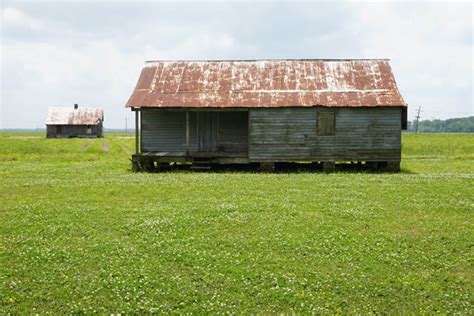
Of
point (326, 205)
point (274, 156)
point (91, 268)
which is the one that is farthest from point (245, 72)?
point (91, 268)

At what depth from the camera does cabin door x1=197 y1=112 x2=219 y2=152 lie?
28.8 meters

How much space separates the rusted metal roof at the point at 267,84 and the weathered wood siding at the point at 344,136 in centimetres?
61

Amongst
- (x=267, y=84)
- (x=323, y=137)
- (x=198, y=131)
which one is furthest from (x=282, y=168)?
(x=198, y=131)

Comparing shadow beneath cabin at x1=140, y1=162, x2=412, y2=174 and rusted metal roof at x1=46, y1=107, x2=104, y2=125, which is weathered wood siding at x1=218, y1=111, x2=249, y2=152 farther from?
rusted metal roof at x1=46, y1=107, x2=104, y2=125

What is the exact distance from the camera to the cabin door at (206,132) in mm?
28812

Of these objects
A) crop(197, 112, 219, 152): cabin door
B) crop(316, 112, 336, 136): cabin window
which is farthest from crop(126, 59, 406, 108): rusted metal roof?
crop(197, 112, 219, 152): cabin door

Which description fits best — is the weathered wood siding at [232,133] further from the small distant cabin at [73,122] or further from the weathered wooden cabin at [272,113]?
the small distant cabin at [73,122]

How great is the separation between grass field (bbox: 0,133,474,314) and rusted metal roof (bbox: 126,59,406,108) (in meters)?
9.56

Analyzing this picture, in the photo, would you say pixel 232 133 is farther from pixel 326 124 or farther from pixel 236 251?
pixel 236 251

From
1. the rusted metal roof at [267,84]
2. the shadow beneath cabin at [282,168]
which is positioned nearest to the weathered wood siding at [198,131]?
the shadow beneath cabin at [282,168]

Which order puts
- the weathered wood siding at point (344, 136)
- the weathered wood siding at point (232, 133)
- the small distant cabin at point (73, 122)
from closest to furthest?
the weathered wood siding at point (344, 136)
the weathered wood siding at point (232, 133)
the small distant cabin at point (73, 122)

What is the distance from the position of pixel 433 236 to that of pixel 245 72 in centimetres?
2021

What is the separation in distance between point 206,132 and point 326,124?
7.64 m

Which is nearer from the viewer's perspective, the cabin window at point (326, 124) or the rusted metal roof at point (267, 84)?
the cabin window at point (326, 124)
